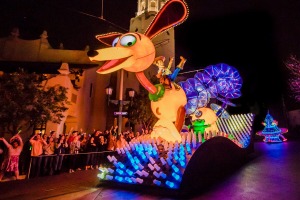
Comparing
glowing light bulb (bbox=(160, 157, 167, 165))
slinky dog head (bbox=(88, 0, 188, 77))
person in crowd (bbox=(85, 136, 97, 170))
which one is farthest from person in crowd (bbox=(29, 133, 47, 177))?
glowing light bulb (bbox=(160, 157, 167, 165))

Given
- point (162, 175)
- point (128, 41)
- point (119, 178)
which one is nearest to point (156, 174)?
point (162, 175)

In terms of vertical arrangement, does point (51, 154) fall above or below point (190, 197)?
above

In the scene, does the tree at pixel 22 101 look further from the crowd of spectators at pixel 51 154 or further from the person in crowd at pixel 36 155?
the person in crowd at pixel 36 155

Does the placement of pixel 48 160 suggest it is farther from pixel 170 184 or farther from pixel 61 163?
pixel 170 184

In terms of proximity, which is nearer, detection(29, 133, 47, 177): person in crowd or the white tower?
detection(29, 133, 47, 177): person in crowd

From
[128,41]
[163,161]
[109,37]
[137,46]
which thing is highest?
[109,37]

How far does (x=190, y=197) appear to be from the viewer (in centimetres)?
664

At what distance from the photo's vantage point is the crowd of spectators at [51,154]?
9773 mm

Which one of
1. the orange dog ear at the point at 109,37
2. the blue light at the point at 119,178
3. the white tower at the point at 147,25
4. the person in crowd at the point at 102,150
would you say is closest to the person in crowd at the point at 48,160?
the person in crowd at the point at 102,150

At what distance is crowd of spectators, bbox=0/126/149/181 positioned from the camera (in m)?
9.77

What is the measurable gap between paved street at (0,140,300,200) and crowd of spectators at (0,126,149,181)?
42.3 inches

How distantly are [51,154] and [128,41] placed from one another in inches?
238

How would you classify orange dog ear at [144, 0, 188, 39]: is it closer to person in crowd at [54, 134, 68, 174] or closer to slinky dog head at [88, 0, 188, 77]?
slinky dog head at [88, 0, 188, 77]

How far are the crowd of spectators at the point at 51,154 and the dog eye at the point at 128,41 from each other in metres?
3.72
